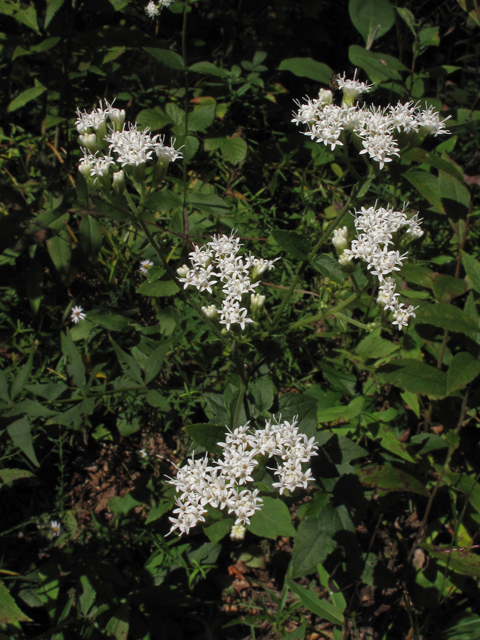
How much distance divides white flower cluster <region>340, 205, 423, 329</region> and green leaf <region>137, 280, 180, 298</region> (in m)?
1.21

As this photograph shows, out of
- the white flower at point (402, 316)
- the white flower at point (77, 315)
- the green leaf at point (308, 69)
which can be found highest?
the green leaf at point (308, 69)

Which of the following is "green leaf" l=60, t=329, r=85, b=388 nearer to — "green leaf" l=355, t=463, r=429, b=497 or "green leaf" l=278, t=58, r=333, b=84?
"green leaf" l=355, t=463, r=429, b=497

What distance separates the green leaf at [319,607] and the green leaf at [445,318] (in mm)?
1546

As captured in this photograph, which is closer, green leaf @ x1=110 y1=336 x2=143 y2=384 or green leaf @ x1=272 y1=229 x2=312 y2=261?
green leaf @ x1=272 y1=229 x2=312 y2=261

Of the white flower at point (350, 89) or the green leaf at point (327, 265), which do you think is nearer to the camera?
the green leaf at point (327, 265)

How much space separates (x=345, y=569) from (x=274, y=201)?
2977 mm

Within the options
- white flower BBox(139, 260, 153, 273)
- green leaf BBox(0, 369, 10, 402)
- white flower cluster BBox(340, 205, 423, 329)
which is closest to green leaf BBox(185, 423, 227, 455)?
white flower cluster BBox(340, 205, 423, 329)

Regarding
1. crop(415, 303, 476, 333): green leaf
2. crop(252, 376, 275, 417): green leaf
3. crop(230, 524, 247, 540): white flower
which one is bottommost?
crop(230, 524, 247, 540): white flower

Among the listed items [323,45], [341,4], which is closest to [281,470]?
[323,45]

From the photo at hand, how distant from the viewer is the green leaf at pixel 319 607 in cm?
226

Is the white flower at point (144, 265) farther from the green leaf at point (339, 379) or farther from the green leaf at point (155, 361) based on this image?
the green leaf at point (339, 379)

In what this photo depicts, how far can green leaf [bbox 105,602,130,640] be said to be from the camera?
8.05ft

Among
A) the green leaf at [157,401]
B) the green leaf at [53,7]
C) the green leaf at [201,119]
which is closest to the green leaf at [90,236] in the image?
the green leaf at [201,119]

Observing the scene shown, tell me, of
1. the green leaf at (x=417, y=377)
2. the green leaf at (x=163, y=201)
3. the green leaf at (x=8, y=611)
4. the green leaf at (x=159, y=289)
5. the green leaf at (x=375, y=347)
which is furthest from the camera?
the green leaf at (x=159, y=289)
